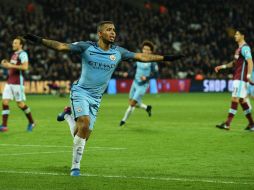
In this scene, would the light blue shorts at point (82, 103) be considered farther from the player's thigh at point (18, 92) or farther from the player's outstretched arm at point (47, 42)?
the player's thigh at point (18, 92)

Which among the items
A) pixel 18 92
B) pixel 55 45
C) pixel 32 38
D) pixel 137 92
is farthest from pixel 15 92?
pixel 32 38

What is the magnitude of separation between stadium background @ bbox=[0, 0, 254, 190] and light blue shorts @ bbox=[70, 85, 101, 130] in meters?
0.95

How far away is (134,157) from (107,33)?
2.94 meters

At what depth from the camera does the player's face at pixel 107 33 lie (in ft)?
35.8

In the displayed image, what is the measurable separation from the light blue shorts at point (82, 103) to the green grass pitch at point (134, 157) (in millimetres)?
945

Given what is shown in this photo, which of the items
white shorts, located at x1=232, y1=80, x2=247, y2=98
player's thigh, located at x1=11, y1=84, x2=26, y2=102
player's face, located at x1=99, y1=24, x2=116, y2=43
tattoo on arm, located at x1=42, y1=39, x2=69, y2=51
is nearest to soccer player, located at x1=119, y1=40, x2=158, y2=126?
player's thigh, located at x1=11, y1=84, x2=26, y2=102

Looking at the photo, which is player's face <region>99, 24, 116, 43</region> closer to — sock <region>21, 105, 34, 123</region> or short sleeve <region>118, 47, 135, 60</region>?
short sleeve <region>118, 47, 135, 60</region>

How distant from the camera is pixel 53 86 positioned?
42.2 m

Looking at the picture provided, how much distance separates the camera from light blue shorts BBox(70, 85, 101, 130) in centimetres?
1088

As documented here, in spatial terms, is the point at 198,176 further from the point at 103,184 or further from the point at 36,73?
the point at 36,73

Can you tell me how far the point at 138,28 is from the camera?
51.2 m

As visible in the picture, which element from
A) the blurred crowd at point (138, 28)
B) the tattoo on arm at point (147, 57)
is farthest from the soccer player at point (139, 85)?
the blurred crowd at point (138, 28)

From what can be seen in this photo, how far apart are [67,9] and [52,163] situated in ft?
125

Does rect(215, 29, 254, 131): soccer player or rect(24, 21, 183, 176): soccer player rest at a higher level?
rect(24, 21, 183, 176): soccer player
